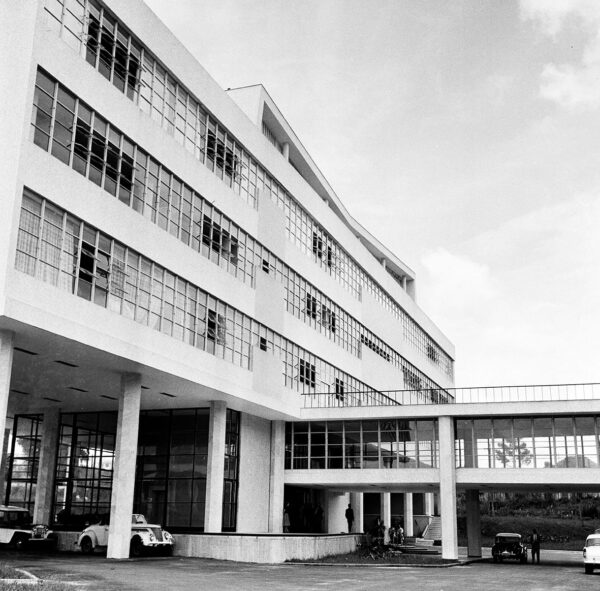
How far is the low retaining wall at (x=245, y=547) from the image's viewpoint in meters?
30.3

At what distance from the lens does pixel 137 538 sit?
2934 cm

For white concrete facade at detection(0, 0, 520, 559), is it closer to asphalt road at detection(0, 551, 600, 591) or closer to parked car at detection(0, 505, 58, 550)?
asphalt road at detection(0, 551, 600, 591)

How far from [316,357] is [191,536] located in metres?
16.4

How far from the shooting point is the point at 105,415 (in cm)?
3834

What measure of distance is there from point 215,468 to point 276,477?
6.76m

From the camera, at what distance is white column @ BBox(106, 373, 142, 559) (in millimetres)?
27891

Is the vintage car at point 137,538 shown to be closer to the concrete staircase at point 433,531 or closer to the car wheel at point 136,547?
the car wheel at point 136,547

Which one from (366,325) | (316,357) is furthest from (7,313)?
(366,325)

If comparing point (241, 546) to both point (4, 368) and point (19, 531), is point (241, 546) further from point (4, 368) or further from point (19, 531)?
point (4, 368)

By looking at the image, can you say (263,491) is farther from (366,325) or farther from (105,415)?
(366,325)

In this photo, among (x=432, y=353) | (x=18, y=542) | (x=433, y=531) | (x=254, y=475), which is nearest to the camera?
(x=18, y=542)

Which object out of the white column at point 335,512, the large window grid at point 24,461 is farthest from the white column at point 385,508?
the large window grid at point 24,461

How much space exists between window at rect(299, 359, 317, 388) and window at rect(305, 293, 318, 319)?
9.33ft

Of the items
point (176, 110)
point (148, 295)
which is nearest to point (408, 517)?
point (148, 295)
